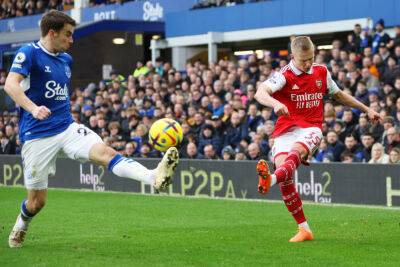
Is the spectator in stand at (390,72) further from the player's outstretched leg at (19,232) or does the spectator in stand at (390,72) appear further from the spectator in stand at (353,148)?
the player's outstretched leg at (19,232)

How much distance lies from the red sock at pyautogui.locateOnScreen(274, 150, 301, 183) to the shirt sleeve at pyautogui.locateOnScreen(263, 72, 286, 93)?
2.38 feet

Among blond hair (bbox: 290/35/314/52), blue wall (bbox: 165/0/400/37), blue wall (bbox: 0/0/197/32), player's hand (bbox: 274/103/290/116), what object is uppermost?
blue wall (bbox: 0/0/197/32)

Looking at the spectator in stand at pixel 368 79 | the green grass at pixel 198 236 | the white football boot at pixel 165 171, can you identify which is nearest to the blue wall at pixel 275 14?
the spectator in stand at pixel 368 79

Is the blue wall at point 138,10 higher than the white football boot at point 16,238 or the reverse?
higher

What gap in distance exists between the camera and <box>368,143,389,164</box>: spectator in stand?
1577 cm

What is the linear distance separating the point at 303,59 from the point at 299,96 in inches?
16.9

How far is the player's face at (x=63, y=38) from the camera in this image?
366 inches

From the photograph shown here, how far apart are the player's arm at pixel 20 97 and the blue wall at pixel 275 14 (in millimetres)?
15393

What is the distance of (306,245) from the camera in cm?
954

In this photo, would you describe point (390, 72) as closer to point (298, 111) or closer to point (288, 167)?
point (298, 111)

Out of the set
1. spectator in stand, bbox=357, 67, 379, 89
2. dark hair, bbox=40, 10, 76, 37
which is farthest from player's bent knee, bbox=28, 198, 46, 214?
spectator in stand, bbox=357, 67, 379, 89

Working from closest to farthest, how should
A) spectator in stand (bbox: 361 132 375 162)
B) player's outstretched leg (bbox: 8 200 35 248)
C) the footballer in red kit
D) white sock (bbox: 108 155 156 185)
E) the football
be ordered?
white sock (bbox: 108 155 156 185)
player's outstretched leg (bbox: 8 200 35 248)
the footballer in red kit
the football
spectator in stand (bbox: 361 132 375 162)

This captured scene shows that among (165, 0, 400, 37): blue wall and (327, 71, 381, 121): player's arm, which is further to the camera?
(165, 0, 400, 37): blue wall

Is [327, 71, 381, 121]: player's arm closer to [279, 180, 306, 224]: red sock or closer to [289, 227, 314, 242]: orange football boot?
[279, 180, 306, 224]: red sock
